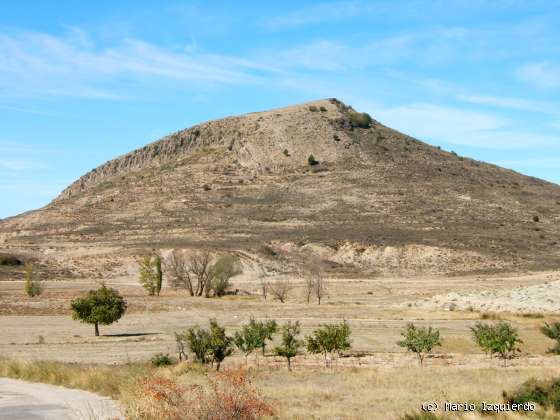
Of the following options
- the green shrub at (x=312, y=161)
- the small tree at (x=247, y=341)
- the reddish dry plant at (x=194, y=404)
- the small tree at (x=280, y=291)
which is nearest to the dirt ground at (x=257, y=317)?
the small tree at (x=280, y=291)

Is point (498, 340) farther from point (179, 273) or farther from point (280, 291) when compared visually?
point (179, 273)

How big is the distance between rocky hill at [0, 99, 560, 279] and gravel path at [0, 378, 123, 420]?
244 feet

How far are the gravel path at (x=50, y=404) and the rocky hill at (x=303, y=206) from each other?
244ft

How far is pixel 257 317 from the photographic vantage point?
181 ft

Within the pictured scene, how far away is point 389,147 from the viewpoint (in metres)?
146

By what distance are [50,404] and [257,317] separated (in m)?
36.6

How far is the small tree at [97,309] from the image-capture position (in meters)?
47.2

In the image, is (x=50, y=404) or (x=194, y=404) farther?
(x=50, y=404)

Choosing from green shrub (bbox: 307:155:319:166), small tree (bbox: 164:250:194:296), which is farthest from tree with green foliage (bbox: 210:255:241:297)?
green shrub (bbox: 307:155:319:166)

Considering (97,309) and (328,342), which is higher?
(97,309)

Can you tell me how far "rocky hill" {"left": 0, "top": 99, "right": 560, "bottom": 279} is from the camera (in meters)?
99.9

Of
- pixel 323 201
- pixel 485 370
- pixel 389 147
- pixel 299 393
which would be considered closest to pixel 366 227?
pixel 323 201

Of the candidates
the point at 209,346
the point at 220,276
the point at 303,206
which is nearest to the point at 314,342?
the point at 209,346

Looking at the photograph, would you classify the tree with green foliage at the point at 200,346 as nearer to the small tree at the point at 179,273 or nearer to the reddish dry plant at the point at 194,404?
the reddish dry plant at the point at 194,404
